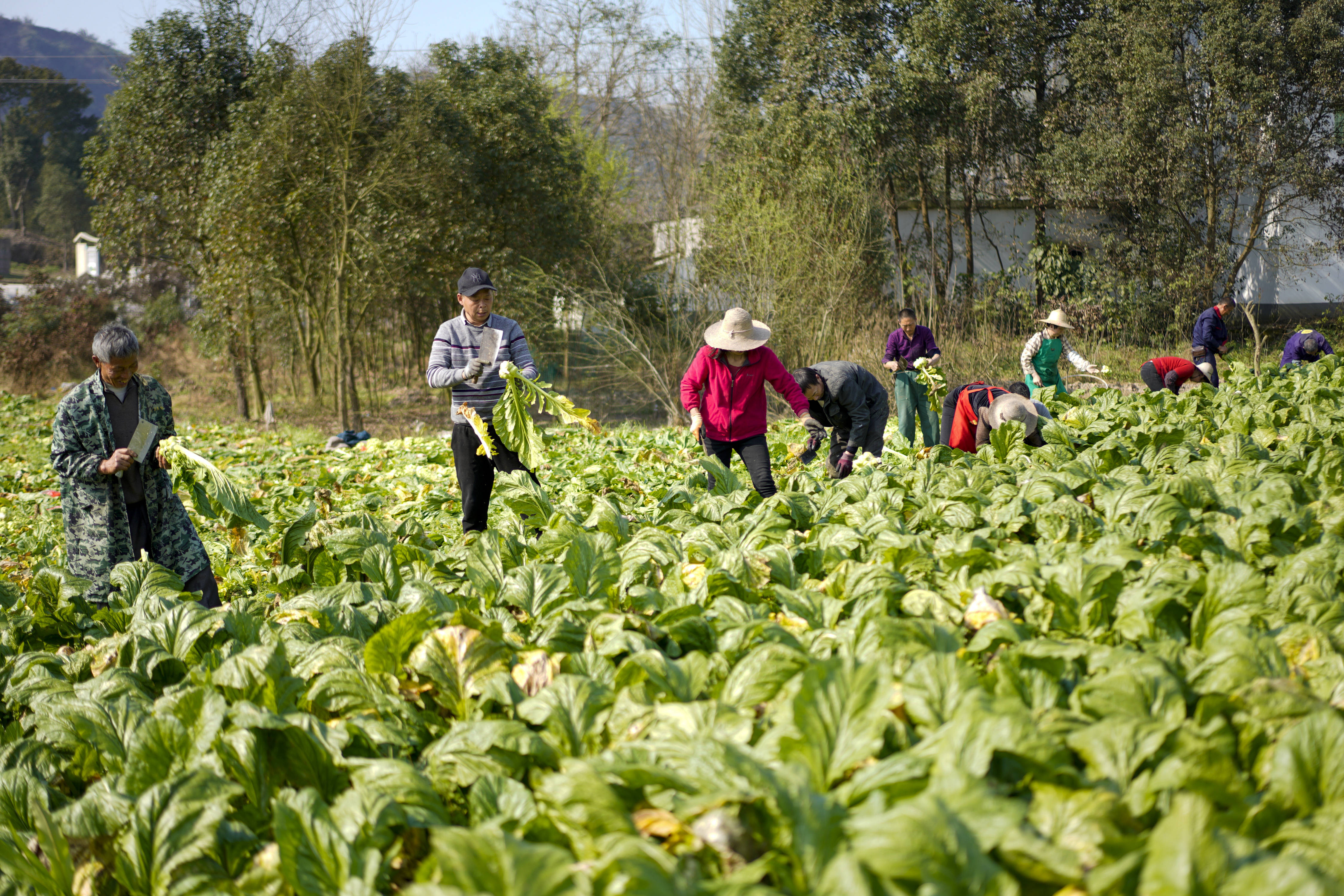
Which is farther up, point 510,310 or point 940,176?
point 940,176

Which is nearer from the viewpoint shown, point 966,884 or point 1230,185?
point 966,884

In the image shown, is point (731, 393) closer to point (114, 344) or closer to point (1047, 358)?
point (114, 344)

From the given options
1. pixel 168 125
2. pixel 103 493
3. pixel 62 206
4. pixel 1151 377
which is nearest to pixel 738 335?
pixel 103 493

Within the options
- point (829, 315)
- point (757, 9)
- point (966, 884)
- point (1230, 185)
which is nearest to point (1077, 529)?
point (966, 884)

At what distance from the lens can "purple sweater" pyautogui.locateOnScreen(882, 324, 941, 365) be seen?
36.4 ft

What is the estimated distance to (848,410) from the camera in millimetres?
7617

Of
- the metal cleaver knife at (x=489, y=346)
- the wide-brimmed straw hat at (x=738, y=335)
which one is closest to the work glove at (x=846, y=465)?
the wide-brimmed straw hat at (x=738, y=335)

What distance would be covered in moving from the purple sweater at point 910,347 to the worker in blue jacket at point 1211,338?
303 centimetres

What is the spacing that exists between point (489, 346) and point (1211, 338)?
9326 millimetres

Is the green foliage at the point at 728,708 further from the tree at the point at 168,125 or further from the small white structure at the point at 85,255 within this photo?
the small white structure at the point at 85,255

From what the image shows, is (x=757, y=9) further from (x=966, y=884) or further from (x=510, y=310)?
(x=966, y=884)

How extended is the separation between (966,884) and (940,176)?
84.6 ft

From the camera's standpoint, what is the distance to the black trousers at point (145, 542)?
15.4 feet

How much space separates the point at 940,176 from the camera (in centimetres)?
2498
